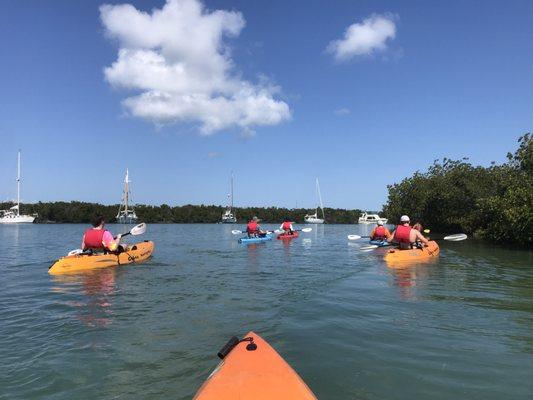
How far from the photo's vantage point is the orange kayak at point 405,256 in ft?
47.7

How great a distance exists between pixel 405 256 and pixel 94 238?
10.6 m

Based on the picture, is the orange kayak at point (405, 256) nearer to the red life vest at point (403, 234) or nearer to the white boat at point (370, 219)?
the red life vest at point (403, 234)

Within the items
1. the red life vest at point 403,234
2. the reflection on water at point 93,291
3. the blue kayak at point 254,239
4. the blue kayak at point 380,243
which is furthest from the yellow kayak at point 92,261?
the blue kayak at point 380,243

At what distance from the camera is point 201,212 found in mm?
106000

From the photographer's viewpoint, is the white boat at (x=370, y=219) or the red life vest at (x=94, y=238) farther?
the white boat at (x=370, y=219)

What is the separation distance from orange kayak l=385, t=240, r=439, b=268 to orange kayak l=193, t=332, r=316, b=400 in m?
10.7

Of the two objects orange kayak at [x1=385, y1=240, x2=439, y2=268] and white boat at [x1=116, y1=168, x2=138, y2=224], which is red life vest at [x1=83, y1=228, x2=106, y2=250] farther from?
white boat at [x1=116, y1=168, x2=138, y2=224]

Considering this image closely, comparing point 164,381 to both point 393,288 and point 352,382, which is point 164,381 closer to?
point 352,382

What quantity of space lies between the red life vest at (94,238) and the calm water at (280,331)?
1112 mm

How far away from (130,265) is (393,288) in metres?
9.07

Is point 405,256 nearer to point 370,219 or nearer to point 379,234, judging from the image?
point 379,234

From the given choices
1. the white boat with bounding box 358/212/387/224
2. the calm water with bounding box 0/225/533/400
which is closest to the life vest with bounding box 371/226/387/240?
the calm water with bounding box 0/225/533/400

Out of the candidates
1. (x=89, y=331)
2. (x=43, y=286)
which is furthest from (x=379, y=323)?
(x=43, y=286)

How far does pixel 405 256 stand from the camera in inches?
590
